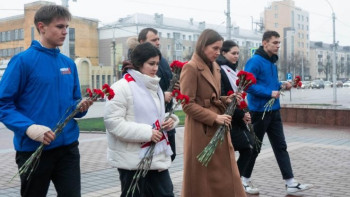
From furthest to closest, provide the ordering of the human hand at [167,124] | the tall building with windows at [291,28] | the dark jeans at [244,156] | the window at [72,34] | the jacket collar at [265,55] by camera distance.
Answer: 1. the tall building with windows at [291,28]
2. the window at [72,34]
3. the jacket collar at [265,55]
4. the dark jeans at [244,156]
5. the human hand at [167,124]

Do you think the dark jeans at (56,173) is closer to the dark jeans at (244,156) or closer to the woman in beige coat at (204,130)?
the woman in beige coat at (204,130)

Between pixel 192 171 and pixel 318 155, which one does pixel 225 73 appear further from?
pixel 318 155

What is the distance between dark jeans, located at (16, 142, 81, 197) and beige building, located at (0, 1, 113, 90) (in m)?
54.7

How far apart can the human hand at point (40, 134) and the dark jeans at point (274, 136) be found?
333cm

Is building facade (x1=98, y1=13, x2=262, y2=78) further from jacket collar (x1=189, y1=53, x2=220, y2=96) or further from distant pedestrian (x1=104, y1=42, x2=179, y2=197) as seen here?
distant pedestrian (x1=104, y1=42, x2=179, y2=197)

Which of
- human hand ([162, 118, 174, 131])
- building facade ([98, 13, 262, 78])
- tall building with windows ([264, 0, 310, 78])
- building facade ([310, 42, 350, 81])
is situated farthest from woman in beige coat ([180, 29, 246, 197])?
building facade ([310, 42, 350, 81])

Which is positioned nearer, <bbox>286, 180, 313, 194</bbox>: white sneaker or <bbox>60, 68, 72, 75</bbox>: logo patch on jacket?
<bbox>60, 68, 72, 75</bbox>: logo patch on jacket

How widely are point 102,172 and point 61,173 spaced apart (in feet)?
13.0

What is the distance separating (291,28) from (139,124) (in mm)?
107528

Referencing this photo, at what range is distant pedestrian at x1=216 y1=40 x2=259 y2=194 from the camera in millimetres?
4887

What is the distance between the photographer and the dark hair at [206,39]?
14.3ft

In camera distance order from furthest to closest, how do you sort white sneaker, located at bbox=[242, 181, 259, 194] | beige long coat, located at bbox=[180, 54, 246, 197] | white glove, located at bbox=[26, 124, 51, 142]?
white sneaker, located at bbox=[242, 181, 259, 194]
beige long coat, located at bbox=[180, 54, 246, 197]
white glove, located at bbox=[26, 124, 51, 142]

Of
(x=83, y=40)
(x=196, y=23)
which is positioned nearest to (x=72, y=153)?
(x=83, y=40)

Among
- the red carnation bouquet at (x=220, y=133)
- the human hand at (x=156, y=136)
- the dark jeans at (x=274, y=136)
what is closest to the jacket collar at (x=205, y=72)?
the red carnation bouquet at (x=220, y=133)
